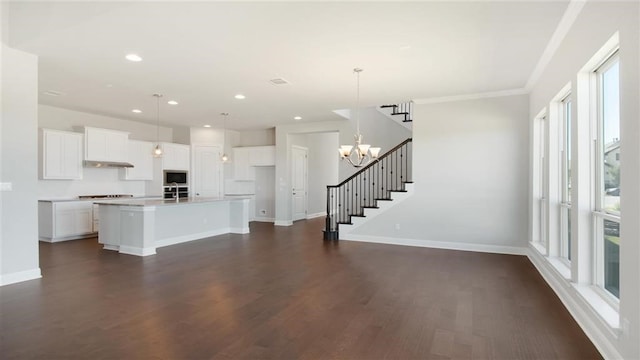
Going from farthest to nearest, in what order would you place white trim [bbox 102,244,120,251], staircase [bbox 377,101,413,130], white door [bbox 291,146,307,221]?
white door [bbox 291,146,307,221] → staircase [bbox 377,101,413,130] → white trim [bbox 102,244,120,251]

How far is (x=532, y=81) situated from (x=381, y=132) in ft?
14.9

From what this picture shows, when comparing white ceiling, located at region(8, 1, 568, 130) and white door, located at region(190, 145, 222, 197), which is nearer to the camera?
white ceiling, located at region(8, 1, 568, 130)

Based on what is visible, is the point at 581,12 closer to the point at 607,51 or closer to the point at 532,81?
the point at 607,51

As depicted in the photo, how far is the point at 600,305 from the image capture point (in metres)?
2.89

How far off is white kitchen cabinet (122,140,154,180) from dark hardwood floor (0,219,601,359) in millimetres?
3418

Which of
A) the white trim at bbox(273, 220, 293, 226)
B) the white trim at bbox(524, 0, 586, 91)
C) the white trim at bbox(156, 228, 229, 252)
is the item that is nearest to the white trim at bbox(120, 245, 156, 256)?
the white trim at bbox(156, 228, 229, 252)

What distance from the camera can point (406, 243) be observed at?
700 centimetres

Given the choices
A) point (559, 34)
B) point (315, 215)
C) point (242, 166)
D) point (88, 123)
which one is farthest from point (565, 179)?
point (88, 123)

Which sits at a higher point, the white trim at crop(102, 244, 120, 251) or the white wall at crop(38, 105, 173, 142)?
the white wall at crop(38, 105, 173, 142)

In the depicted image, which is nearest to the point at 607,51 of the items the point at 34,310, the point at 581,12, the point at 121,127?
the point at 581,12

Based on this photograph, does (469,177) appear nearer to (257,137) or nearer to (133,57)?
(133,57)

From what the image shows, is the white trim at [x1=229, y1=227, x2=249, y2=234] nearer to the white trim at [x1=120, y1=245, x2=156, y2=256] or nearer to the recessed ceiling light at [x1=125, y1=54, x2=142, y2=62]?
the white trim at [x1=120, y1=245, x2=156, y2=256]

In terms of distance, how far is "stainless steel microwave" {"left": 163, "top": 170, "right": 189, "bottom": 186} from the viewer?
9582mm

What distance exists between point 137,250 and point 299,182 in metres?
5.73
